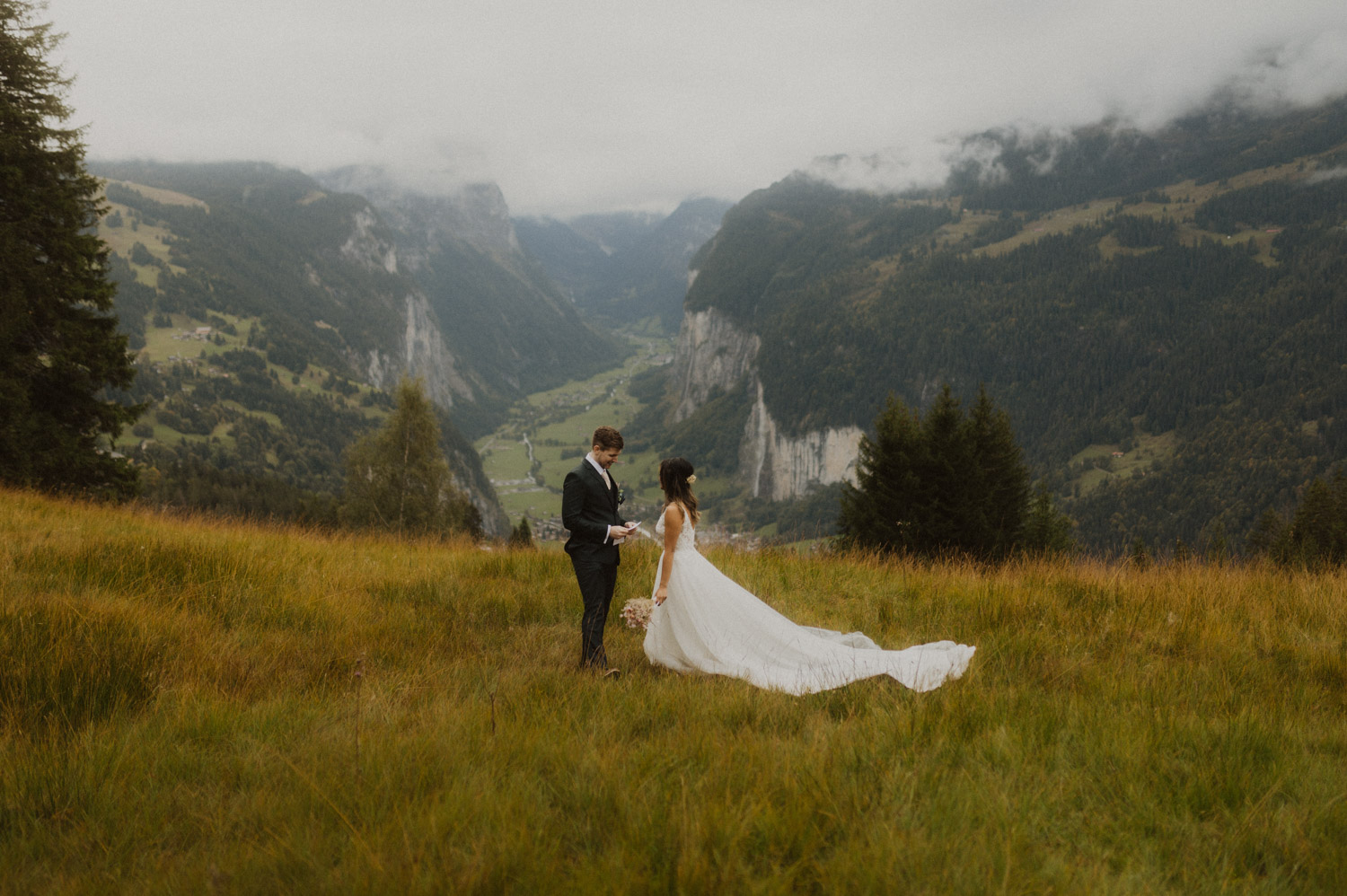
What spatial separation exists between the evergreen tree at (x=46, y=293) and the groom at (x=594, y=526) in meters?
15.8

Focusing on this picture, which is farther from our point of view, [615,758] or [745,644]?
[745,644]

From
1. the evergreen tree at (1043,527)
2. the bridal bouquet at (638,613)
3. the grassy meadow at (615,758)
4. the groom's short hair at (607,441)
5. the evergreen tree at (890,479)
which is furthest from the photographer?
the evergreen tree at (1043,527)

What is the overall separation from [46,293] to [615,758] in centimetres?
1936

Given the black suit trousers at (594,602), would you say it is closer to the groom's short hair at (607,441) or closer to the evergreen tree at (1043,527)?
the groom's short hair at (607,441)

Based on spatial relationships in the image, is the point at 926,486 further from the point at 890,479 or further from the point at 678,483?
the point at 678,483

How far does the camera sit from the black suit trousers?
592 cm

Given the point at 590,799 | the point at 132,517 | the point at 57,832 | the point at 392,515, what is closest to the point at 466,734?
the point at 590,799

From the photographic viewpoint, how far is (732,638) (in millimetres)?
6133

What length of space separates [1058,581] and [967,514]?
77.9ft

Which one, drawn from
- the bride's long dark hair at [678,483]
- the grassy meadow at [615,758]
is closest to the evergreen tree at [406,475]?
the grassy meadow at [615,758]

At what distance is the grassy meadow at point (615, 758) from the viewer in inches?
98.7

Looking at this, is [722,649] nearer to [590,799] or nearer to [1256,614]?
[590,799]

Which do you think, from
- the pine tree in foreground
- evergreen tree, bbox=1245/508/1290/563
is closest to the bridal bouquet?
the pine tree in foreground

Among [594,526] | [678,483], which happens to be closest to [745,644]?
[678,483]
